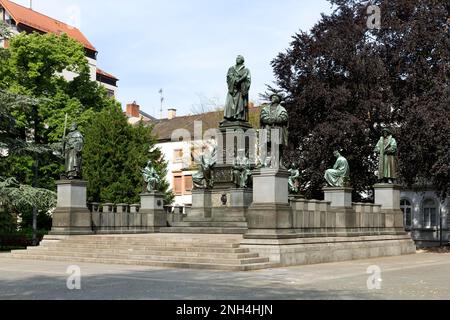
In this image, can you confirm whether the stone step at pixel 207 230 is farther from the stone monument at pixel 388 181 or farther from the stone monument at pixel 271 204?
the stone monument at pixel 388 181

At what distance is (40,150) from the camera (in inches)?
1238

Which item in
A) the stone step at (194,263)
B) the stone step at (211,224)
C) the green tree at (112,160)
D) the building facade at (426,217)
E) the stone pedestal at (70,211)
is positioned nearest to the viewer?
the stone step at (194,263)

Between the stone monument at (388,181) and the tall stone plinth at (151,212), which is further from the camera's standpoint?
the tall stone plinth at (151,212)

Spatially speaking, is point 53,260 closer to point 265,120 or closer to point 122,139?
point 265,120

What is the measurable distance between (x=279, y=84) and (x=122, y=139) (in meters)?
12.7

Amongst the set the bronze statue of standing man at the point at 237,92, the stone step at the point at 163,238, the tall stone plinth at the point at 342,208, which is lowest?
the stone step at the point at 163,238

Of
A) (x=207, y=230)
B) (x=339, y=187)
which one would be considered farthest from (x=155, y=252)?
(x=339, y=187)

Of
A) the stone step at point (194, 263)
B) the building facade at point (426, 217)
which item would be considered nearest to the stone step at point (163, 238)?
the stone step at point (194, 263)

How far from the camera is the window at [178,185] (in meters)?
69.6

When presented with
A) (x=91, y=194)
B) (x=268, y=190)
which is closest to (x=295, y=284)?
(x=268, y=190)

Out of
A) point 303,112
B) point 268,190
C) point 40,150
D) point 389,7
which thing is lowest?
point 268,190

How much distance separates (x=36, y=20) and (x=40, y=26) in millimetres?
1297

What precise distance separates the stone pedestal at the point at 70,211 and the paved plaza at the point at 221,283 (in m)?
4.98

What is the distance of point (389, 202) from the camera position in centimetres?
2889
